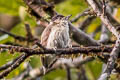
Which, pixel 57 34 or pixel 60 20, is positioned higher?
pixel 60 20

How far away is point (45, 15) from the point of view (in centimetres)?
440

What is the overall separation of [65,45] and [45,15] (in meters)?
0.50

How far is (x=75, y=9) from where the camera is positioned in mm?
6523

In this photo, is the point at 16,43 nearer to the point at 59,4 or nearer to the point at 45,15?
the point at 59,4

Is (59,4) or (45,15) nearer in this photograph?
(45,15)

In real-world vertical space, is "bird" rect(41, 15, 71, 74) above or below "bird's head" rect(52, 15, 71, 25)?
below

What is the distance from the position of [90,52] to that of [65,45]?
109 centimetres

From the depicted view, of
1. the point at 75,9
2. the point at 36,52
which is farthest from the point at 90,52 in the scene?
the point at 75,9

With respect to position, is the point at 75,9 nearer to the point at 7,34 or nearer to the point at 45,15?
the point at 7,34

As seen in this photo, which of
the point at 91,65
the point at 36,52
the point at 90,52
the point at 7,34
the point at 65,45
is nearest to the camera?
the point at 36,52

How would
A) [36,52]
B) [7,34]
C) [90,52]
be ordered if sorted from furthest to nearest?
1. [7,34]
2. [90,52]
3. [36,52]

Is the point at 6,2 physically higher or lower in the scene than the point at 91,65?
higher

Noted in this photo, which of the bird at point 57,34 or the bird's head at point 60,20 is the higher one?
the bird's head at point 60,20

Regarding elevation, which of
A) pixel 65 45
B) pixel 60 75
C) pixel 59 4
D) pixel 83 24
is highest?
pixel 59 4
